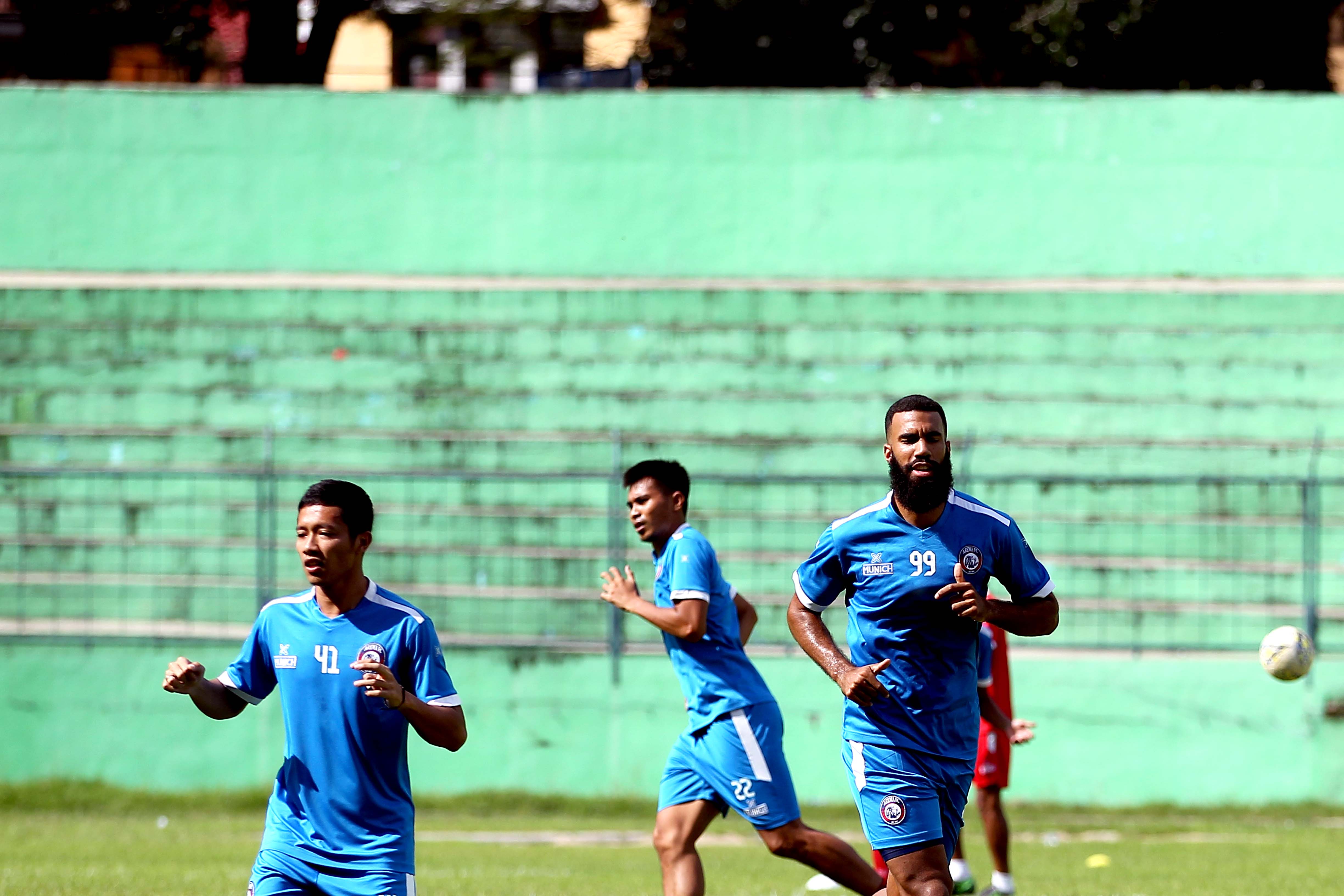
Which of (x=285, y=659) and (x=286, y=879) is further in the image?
(x=285, y=659)

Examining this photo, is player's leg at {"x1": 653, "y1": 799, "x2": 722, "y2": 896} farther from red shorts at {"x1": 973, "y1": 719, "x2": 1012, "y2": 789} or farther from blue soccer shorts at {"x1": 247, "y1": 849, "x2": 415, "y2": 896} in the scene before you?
red shorts at {"x1": 973, "y1": 719, "x2": 1012, "y2": 789}

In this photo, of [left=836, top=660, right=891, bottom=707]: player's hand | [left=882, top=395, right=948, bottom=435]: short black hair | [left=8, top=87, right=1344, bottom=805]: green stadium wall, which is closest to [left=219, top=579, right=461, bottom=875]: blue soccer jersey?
[left=836, top=660, right=891, bottom=707]: player's hand

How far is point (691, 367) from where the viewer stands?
14.6 meters

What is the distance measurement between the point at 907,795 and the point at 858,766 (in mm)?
224

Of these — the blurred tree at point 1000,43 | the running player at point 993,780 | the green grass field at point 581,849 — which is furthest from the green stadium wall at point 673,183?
the running player at point 993,780

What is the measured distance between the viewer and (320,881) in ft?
15.4

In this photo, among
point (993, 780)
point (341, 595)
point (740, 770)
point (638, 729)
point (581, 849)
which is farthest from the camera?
point (638, 729)

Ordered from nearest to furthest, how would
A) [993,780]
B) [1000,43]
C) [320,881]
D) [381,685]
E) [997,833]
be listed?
[381,685] < [320,881] < [997,833] < [993,780] < [1000,43]

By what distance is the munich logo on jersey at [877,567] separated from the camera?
5605 millimetres

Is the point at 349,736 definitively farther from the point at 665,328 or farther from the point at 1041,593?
the point at 665,328

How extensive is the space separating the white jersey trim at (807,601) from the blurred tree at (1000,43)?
1457cm

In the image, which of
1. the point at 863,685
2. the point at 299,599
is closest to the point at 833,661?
the point at 863,685

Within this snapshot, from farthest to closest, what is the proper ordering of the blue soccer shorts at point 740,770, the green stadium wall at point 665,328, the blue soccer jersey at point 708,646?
the green stadium wall at point 665,328, the blue soccer jersey at point 708,646, the blue soccer shorts at point 740,770

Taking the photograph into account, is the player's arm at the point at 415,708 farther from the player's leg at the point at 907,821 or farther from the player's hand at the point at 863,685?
the player's leg at the point at 907,821
